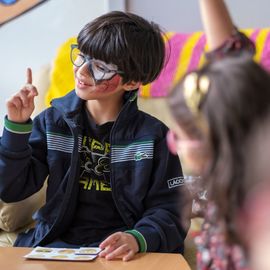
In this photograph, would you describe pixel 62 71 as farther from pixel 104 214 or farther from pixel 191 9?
pixel 104 214

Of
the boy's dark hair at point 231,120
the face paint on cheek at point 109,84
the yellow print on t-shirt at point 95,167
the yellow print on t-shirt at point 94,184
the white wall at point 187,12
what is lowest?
the yellow print on t-shirt at point 94,184

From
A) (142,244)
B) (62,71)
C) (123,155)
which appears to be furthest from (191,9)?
(142,244)

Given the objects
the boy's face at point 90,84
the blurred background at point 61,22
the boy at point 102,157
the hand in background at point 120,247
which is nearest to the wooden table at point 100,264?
the hand in background at point 120,247

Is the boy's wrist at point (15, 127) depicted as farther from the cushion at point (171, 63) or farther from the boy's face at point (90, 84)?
the cushion at point (171, 63)

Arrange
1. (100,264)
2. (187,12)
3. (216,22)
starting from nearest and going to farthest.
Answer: (216,22) < (100,264) < (187,12)

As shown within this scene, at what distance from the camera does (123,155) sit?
133 cm

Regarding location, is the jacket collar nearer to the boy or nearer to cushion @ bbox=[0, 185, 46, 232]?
the boy

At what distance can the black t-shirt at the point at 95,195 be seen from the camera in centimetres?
133

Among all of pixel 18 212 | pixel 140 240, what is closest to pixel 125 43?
pixel 140 240

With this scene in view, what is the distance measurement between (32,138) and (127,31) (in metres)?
0.36

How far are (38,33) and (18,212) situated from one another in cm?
97

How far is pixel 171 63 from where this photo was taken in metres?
1.90

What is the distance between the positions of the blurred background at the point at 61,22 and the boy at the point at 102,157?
0.84m

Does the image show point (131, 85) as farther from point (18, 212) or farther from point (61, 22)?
point (61, 22)
